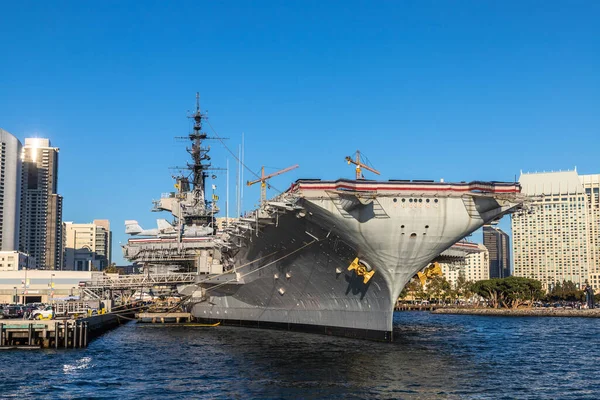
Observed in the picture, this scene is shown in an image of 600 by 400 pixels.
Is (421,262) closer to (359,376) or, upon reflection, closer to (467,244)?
(359,376)

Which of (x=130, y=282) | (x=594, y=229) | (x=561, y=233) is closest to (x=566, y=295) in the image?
(x=594, y=229)

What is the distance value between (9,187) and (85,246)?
55306 mm

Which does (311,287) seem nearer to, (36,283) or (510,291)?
(36,283)

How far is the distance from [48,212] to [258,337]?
11465 centimetres

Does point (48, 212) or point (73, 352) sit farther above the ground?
point (48, 212)

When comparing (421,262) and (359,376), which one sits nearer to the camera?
(359,376)

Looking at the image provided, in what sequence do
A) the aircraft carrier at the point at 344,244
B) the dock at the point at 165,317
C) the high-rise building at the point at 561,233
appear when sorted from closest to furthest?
the aircraft carrier at the point at 344,244, the dock at the point at 165,317, the high-rise building at the point at 561,233

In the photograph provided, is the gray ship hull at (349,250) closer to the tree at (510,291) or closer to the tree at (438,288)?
the tree at (510,291)

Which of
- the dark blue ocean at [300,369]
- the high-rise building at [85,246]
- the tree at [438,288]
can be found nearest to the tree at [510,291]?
the tree at [438,288]

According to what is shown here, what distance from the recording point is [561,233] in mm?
134875

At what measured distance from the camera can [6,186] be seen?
11388 centimetres

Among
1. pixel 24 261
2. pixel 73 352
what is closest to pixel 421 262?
pixel 73 352

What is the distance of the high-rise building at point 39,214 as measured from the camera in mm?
128125

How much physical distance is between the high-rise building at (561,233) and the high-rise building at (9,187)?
3752 inches
